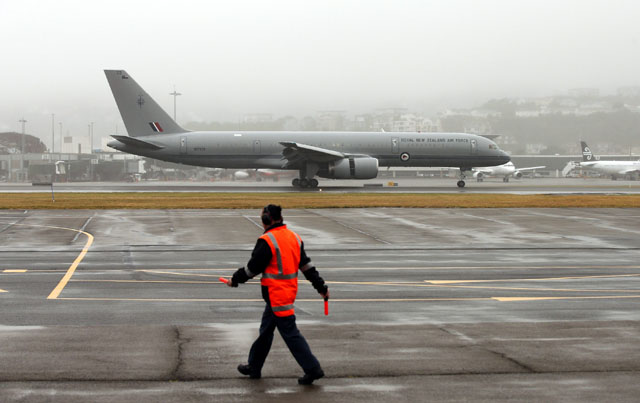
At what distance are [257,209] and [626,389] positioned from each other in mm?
28280

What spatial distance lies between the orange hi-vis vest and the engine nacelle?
151 feet

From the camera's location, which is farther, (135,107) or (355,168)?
(135,107)

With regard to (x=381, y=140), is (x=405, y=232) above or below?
below

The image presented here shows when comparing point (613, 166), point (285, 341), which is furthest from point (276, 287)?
point (613, 166)

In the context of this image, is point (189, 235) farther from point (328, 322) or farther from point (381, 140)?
point (381, 140)

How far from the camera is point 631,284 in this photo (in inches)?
588

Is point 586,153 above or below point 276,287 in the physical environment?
above

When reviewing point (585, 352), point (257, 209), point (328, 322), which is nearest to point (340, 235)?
point (257, 209)

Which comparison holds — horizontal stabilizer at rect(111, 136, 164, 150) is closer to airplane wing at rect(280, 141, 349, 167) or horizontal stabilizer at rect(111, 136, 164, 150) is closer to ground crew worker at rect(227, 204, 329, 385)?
airplane wing at rect(280, 141, 349, 167)

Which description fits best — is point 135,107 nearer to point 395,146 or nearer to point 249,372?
point 395,146

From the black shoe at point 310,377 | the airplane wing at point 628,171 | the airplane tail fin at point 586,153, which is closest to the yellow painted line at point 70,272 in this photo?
the black shoe at point 310,377

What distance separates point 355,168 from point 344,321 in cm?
4304

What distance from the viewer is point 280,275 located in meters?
8.12

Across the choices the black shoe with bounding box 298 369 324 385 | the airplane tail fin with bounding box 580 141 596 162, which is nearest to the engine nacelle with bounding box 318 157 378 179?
the black shoe with bounding box 298 369 324 385
